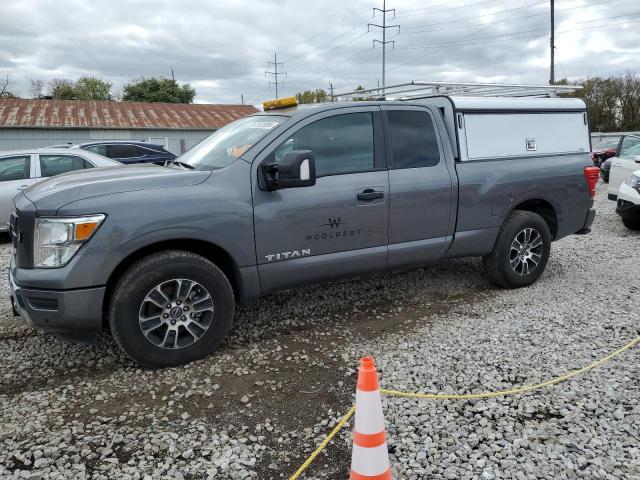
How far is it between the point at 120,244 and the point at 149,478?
1.49 metres

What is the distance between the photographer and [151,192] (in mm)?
3484

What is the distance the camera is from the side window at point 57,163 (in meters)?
8.41

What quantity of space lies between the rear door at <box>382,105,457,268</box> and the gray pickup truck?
1 cm

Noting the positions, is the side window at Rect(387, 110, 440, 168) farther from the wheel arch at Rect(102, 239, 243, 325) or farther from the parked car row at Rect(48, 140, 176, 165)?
the parked car row at Rect(48, 140, 176, 165)

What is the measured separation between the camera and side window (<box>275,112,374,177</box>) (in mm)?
4062

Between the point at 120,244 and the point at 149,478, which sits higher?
the point at 120,244

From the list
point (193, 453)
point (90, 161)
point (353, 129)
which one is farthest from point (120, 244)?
point (90, 161)

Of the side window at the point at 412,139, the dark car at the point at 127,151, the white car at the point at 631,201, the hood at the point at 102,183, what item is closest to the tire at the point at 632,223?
the white car at the point at 631,201

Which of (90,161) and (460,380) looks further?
(90,161)

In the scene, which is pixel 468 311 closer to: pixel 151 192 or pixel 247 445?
pixel 247 445

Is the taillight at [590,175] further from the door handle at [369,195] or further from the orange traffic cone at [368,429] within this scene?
the orange traffic cone at [368,429]

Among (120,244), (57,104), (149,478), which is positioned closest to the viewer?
(149,478)

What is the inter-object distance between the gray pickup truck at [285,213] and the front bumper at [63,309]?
0.01 metres

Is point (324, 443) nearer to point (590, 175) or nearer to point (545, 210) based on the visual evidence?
point (545, 210)
